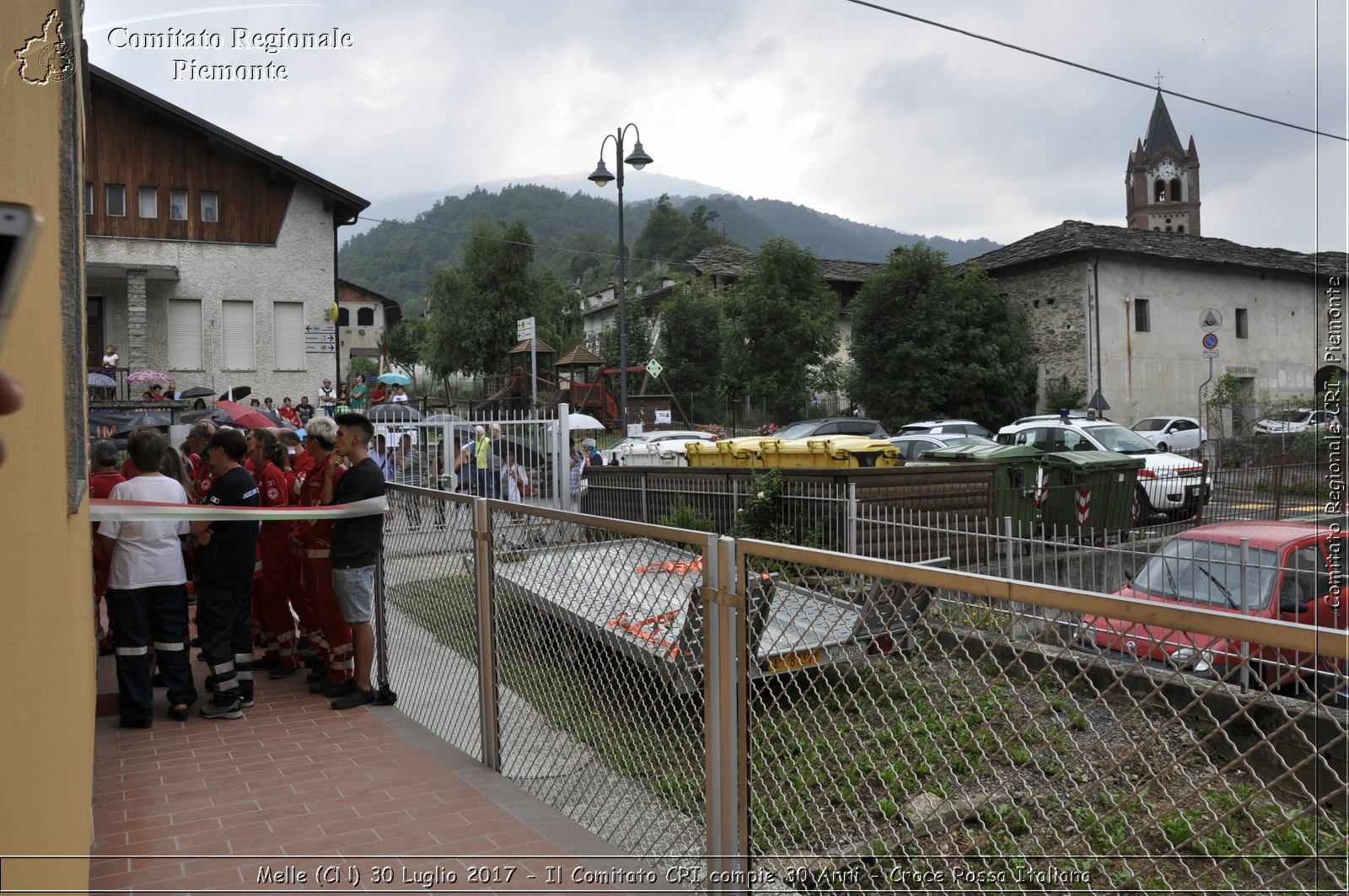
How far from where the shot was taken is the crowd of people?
19.4 ft

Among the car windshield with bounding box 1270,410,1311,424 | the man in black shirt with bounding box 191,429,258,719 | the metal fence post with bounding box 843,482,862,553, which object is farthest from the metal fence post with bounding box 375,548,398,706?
the car windshield with bounding box 1270,410,1311,424

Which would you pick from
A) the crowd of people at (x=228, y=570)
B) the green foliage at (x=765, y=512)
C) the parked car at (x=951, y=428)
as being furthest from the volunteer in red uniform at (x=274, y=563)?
the parked car at (x=951, y=428)

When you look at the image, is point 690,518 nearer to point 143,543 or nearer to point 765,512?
point 765,512

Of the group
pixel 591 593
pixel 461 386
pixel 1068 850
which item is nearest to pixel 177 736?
pixel 591 593

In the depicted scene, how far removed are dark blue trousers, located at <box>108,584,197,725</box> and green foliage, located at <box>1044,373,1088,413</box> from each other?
3689 cm

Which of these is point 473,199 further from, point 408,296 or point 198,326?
point 198,326

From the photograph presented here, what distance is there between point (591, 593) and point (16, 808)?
2.50 metres

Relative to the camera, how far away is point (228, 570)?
A: 630 centimetres

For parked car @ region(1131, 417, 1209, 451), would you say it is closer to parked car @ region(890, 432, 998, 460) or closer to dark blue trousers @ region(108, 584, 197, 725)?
parked car @ region(890, 432, 998, 460)

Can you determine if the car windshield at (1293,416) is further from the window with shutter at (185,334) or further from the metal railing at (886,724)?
the window with shutter at (185,334)

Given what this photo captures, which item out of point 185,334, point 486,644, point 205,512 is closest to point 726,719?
point 486,644

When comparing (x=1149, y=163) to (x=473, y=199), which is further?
(x=473, y=199)

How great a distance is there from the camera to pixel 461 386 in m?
57.1

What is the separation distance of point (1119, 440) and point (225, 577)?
65.9ft
